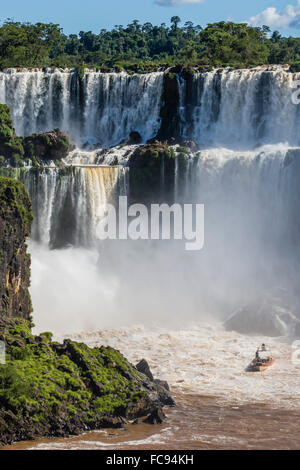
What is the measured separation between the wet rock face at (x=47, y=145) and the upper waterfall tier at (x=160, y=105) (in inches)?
163

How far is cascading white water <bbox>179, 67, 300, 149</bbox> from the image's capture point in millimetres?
46906

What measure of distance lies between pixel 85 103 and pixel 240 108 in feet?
35.2

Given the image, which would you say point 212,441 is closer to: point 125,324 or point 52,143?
point 125,324

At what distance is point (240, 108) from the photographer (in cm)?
4856

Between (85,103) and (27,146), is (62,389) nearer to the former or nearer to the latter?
(27,146)

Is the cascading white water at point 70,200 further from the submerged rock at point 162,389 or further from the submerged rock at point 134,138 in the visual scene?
the submerged rock at point 162,389

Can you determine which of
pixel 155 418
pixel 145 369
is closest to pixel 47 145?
pixel 145 369

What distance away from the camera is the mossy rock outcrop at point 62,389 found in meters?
22.7

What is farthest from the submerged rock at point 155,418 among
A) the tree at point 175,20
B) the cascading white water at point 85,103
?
the tree at point 175,20

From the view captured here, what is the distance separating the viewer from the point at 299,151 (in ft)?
136

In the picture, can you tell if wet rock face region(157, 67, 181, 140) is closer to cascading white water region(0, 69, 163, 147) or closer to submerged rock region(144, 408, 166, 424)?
cascading white water region(0, 69, 163, 147)

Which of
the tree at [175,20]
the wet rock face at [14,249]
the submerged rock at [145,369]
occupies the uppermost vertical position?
the tree at [175,20]

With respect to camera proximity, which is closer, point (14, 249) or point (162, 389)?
point (162, 389)
